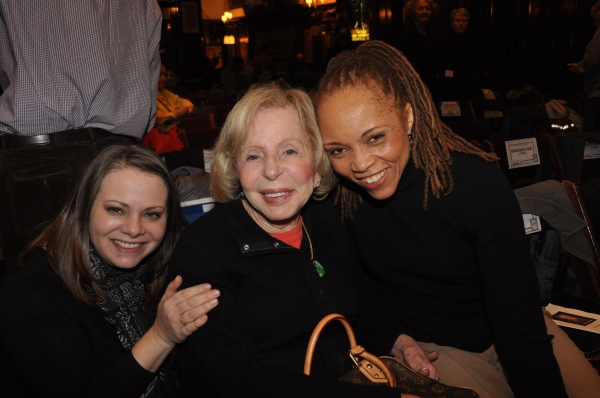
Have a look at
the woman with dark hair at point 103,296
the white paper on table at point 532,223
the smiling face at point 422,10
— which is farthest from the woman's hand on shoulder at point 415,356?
the smiling face at point 422,10

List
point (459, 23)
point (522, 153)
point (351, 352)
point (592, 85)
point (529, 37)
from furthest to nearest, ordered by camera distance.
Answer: point (529, 37) → point (459, 23) → point (592, 85) → point (522, 153) → point (351, 352)

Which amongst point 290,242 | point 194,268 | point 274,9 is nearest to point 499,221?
point 290,242

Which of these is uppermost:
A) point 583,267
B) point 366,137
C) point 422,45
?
point 422,45

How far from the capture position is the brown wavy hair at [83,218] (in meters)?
1.76

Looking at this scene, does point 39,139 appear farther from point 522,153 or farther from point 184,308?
point 522,153

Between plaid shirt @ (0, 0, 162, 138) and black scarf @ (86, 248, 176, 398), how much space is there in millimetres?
871

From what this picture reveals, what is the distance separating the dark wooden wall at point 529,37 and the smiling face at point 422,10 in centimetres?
566

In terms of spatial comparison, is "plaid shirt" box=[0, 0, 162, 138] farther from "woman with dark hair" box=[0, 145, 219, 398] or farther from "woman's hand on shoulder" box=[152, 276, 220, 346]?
"woman's hand on shoulder" box=[152, 276, 220, 346]

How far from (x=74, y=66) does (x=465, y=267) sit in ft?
6.51

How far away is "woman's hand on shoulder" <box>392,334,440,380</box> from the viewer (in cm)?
176

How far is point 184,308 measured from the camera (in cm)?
153

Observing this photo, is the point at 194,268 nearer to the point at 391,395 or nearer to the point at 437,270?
the point at 391,395

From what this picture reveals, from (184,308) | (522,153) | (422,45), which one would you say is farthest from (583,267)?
(422,45)

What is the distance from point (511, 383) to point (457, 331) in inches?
10.5
